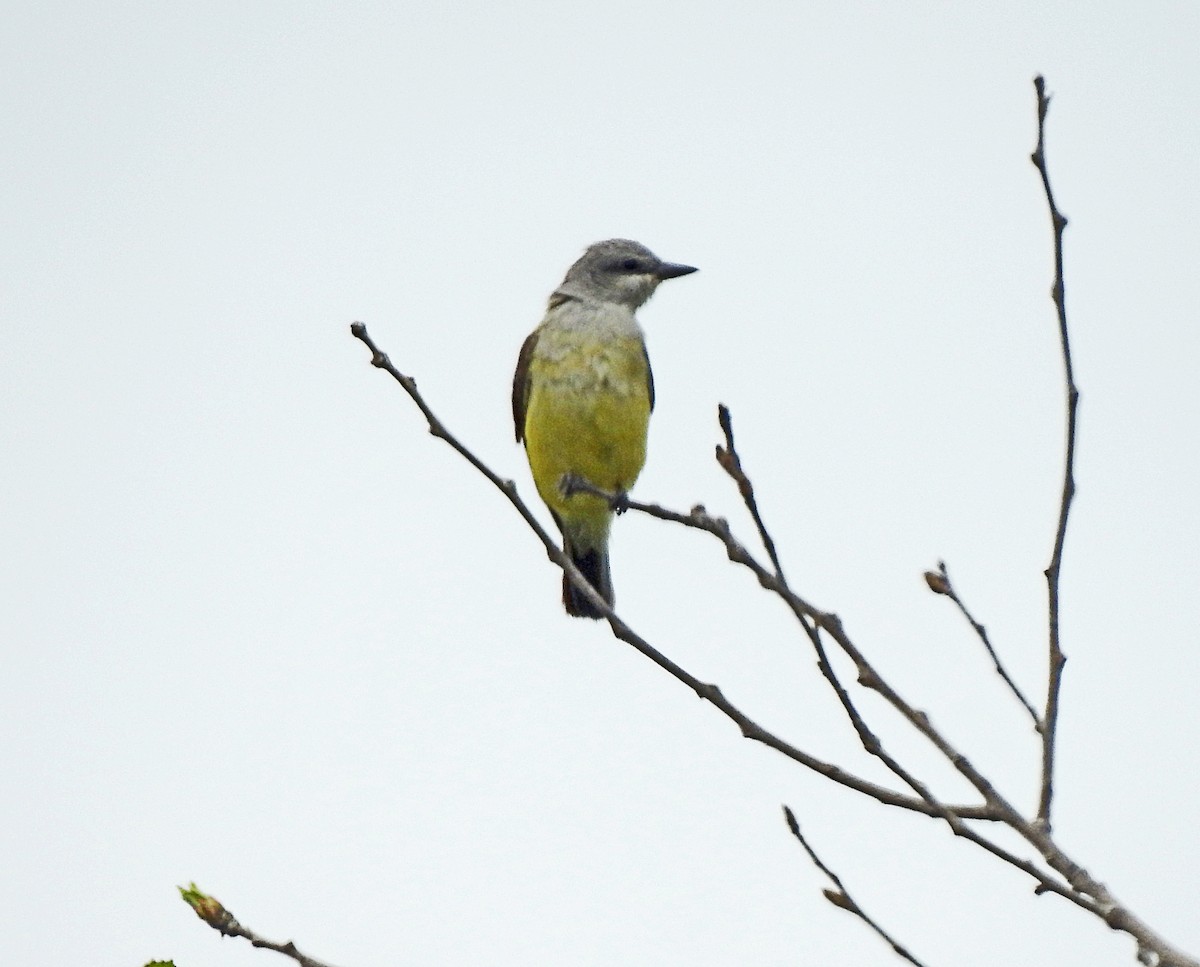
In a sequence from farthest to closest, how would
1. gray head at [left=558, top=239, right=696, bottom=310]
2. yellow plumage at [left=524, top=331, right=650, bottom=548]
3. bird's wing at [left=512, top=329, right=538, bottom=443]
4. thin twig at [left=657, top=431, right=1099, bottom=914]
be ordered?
gray head at [left=558, top=239, right=696, bottom=310] → bird's wing at [left=512, top=329, right=538, bottom=443] → yellow plumage at [left=524, top=331, right=650, bottom=548] → thin twig at [left=657, top=431, right=1099, bottom=914]

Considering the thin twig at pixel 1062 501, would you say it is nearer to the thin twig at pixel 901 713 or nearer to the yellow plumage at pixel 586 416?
the thin twig at pixel 901 713

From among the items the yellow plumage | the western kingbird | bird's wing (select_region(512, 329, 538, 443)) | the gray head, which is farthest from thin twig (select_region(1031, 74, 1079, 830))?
the gray head

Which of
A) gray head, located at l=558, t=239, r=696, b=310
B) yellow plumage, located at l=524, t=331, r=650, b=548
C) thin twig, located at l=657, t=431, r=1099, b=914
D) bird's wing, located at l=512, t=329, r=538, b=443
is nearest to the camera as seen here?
thin twig, located at l=657, t=431, r=1099, b=914

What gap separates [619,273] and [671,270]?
0.30 metres

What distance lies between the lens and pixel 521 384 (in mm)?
7289

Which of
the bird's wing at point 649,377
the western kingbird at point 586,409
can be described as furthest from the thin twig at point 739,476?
the bird's wing at point 649,377

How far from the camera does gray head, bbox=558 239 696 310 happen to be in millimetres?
7750

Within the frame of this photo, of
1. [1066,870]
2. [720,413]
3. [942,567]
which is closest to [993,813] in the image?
[1066,870]

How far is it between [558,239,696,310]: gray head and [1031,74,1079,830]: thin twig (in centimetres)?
511

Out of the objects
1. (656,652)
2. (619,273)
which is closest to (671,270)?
(619,273)

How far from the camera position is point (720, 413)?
8.83 ft

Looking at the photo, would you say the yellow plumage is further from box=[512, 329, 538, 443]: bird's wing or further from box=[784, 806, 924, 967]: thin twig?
box=[784, 806, 924, 967]: thin twig

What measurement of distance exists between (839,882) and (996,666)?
53 cm

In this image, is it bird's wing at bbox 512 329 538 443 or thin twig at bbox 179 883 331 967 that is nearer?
thin twig at bbox 179 883 331 967
